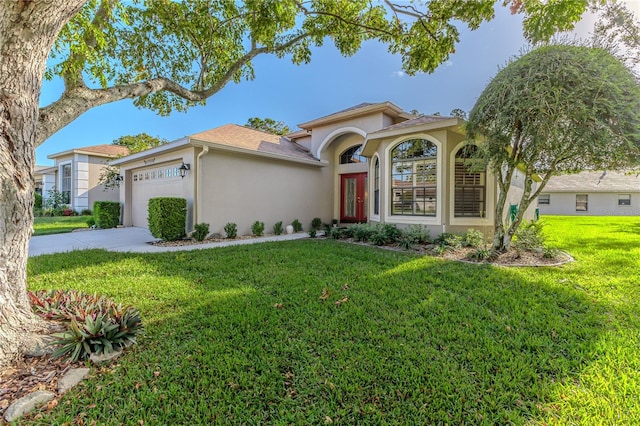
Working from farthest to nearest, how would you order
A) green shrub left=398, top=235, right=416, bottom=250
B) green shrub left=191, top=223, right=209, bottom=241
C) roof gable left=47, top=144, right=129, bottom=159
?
roof gable left=47, top=144, right=129, bottom=159
green shrub left=191, top=223, right=209, bottom=241
green shrub left=398, top=235, right=416, bottom=250

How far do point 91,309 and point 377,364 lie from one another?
3.10 m

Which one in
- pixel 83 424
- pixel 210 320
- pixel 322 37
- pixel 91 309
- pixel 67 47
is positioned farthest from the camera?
pixel 322 37

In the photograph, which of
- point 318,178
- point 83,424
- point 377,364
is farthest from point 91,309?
point 318,178

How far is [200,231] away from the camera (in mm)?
8836

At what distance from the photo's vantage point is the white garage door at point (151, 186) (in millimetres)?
10127

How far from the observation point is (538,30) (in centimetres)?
543

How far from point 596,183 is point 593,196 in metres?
1.17

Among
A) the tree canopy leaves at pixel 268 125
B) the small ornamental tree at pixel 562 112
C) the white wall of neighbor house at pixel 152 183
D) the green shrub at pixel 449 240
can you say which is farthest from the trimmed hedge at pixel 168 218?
the tree canopy leaves at pixel 268 125

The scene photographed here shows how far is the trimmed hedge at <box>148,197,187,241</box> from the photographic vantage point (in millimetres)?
8516

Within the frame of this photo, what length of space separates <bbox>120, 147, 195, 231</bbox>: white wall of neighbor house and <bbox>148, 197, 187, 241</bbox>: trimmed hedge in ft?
1.08

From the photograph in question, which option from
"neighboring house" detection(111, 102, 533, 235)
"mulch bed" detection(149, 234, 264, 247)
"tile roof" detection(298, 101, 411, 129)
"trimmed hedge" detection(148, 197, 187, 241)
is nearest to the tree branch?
"neighboring house" detection(111, 102, 533, 235)

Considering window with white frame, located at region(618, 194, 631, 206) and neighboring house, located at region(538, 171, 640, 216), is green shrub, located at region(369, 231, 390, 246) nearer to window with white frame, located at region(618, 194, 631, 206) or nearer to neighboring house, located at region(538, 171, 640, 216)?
neighboring house, located at region(538, 171, 640, 216)

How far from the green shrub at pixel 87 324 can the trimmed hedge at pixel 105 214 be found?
10150mm

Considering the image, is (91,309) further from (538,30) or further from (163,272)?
(538,30)
